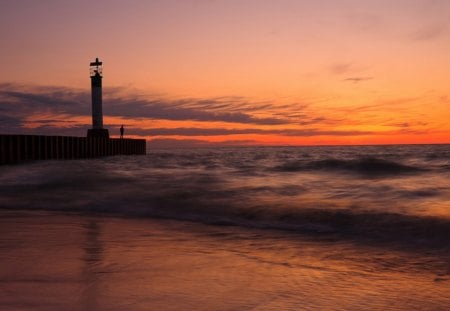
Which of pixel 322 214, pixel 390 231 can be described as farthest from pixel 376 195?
pixel 390 231

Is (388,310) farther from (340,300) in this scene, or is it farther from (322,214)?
(322,214)

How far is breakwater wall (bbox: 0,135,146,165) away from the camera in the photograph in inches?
713

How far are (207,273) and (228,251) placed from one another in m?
0.73

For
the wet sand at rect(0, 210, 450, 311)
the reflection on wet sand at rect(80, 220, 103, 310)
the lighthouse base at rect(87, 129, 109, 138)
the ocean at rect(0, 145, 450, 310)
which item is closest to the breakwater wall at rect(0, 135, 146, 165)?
the lighthouse base at rect(87, 129, 109, 138)

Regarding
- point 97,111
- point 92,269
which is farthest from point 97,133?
point 92,269

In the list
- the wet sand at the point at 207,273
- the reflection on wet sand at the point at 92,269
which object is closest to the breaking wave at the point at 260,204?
the wet sand at the point at 207,273

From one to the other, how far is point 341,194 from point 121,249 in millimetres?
4432

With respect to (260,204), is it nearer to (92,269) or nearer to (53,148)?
(92,269)

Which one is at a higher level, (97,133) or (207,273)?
(97,133)

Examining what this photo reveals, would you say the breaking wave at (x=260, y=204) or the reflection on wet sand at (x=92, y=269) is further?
the breaking wave at (x=260, y=204)

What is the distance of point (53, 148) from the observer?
21297mm

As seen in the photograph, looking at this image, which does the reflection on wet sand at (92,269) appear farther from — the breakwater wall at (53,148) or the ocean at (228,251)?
the breakwater wall at (53,148)

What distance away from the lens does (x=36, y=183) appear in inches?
370

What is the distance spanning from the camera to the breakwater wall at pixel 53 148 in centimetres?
1811
